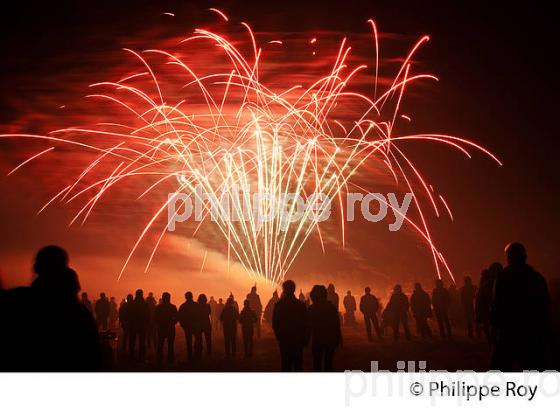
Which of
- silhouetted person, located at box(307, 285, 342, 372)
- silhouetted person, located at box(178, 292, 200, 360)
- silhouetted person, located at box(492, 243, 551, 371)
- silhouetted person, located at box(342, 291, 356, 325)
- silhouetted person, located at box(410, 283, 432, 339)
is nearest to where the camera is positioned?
silhouetted person, located at box(492, 243, 551, 371)

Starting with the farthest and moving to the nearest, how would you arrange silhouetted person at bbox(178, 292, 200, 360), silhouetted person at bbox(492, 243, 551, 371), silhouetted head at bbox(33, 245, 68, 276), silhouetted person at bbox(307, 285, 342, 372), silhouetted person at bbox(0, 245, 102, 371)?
silhouetted person at bbox(178, 292, 200, 360)
silhouetted person at bbox(307, 285, 342, 372)
silhouetted person at bbox(492, 243, 551, 371)
silhouetted head at bbox(33, 245, 68, 276)
silhouetted person at bbox(0, 245, 102, 371)

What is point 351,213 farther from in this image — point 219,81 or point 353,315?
point 219,81

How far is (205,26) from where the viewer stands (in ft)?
49.8

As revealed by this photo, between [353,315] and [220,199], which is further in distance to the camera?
[353,315]

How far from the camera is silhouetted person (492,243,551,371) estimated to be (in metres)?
6.24

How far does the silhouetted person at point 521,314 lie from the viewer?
20.5 ft

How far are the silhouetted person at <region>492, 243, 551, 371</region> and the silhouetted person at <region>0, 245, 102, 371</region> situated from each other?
381 cm

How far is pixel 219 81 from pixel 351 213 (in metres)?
5.33

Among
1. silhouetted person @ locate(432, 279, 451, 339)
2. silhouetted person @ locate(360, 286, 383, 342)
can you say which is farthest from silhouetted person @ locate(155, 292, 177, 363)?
silhouetted person @ locate(432, 279, 451, 339)

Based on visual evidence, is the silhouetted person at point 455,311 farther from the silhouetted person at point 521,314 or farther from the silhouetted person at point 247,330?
the silhouetted person at point 521,314

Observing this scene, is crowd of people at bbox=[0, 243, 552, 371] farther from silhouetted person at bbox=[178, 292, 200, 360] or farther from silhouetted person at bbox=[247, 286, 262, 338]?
silhouetted person at bbox=[247, 286, 262, 338]

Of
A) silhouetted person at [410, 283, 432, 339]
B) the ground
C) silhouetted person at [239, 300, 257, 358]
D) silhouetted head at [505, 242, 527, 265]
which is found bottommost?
the ground
